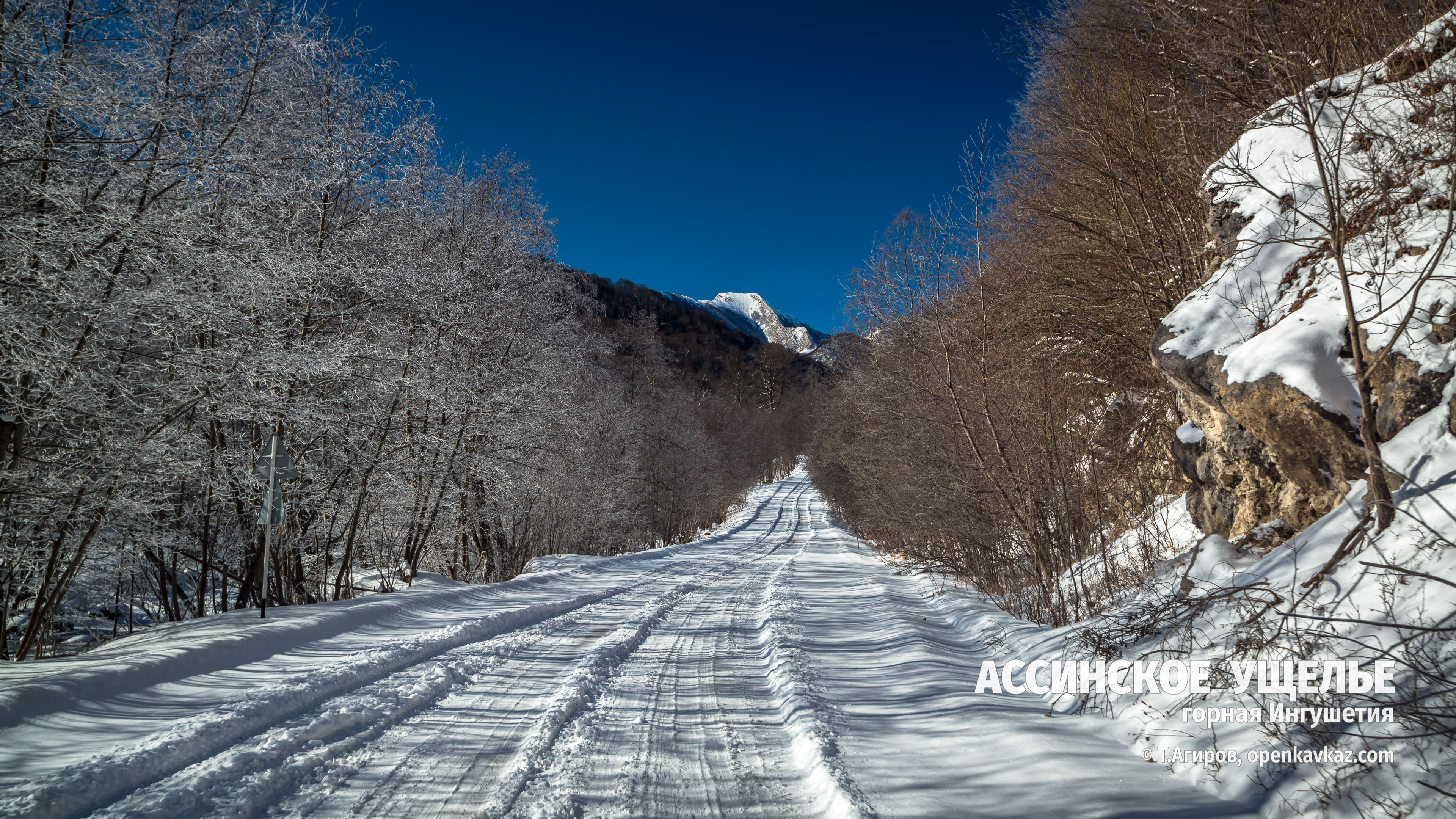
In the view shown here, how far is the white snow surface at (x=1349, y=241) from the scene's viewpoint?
439 cm

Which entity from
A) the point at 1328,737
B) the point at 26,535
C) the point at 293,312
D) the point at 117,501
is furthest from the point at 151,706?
the point at 1328,737

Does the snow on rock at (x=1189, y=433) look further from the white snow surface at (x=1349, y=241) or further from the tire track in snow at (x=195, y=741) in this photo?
the tire track in snow at (x=195, y=741)

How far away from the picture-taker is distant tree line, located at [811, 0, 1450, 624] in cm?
676

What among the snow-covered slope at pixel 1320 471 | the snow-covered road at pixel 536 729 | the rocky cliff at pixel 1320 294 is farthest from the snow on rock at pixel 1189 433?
the snow-covered road at pixel 536 729

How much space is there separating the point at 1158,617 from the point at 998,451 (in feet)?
16.0

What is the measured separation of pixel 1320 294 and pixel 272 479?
36.0ft

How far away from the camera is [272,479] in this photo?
7.59 m

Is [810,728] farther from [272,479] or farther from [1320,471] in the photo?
[272,479]

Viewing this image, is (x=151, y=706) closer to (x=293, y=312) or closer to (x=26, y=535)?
(x=26, y=535)

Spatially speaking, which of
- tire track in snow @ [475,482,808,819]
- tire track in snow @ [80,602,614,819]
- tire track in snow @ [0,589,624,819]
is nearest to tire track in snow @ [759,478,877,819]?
tire track in snow @ [475,482,808,819]

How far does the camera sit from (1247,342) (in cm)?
578

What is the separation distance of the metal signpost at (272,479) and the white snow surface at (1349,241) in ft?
32.3

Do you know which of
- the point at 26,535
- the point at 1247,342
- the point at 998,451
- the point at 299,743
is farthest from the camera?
the point at 998,451

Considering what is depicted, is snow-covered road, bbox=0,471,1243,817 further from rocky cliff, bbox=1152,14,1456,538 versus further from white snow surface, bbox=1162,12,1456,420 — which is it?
white snow surface, bbox=1162,12,1456,420
